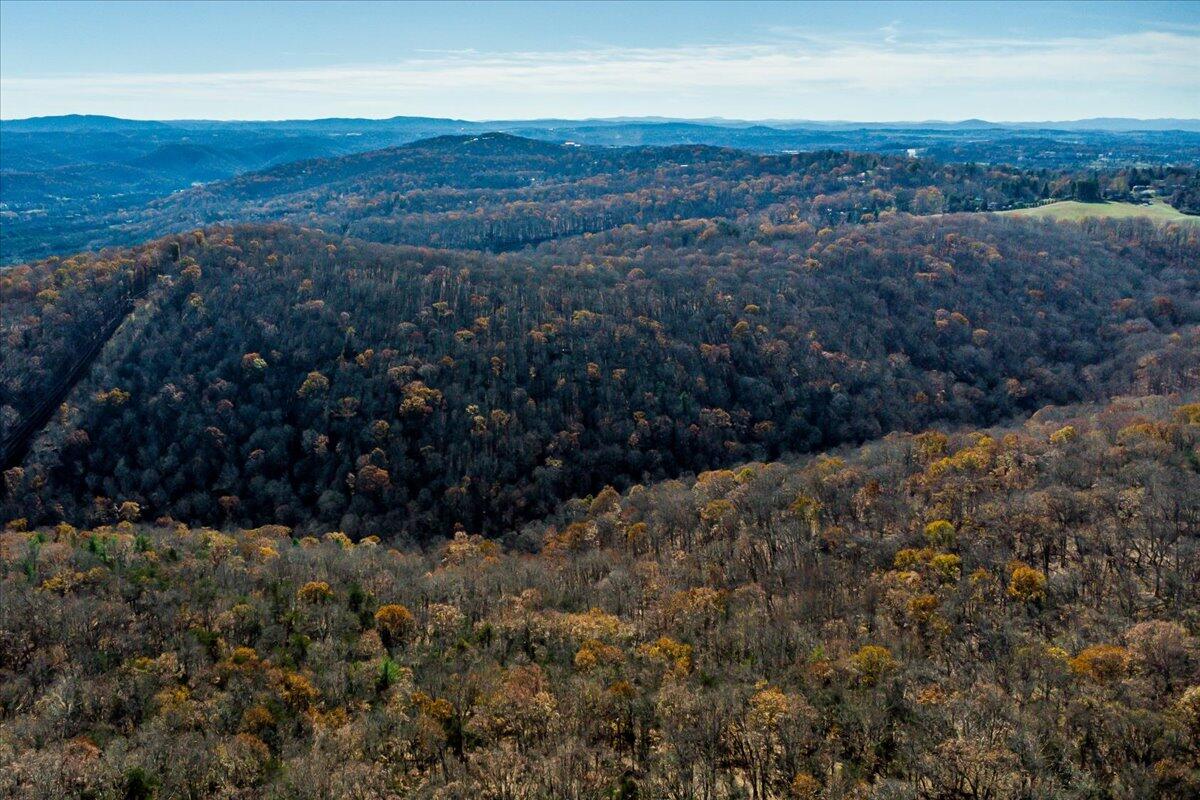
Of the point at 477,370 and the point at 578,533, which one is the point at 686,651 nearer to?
the point at 578,533

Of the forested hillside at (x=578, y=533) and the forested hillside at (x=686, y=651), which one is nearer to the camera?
the forested hillside at (x=686, y=651)

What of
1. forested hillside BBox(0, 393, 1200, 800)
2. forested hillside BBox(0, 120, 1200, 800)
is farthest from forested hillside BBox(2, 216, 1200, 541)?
forested hillside BBox(0, 393, 1200, 800)

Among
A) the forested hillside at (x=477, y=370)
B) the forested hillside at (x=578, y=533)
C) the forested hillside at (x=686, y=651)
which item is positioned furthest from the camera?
the forested hillside at (x=477, y=370)

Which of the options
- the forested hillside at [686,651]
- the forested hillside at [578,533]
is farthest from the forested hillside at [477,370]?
the forested hillside at [686,651]

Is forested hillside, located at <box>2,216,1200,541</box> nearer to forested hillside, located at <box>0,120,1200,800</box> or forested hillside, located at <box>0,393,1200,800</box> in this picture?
forested hillside, located at <box>0,120,1200,800</box>

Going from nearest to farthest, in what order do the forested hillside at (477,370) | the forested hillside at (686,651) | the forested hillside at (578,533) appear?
the forested hillside at (686,651)
the forested hillside at (578,533)
the forested hillside at (477,370)

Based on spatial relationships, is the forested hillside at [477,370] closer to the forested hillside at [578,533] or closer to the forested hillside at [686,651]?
the forested hillside at [578,533]
